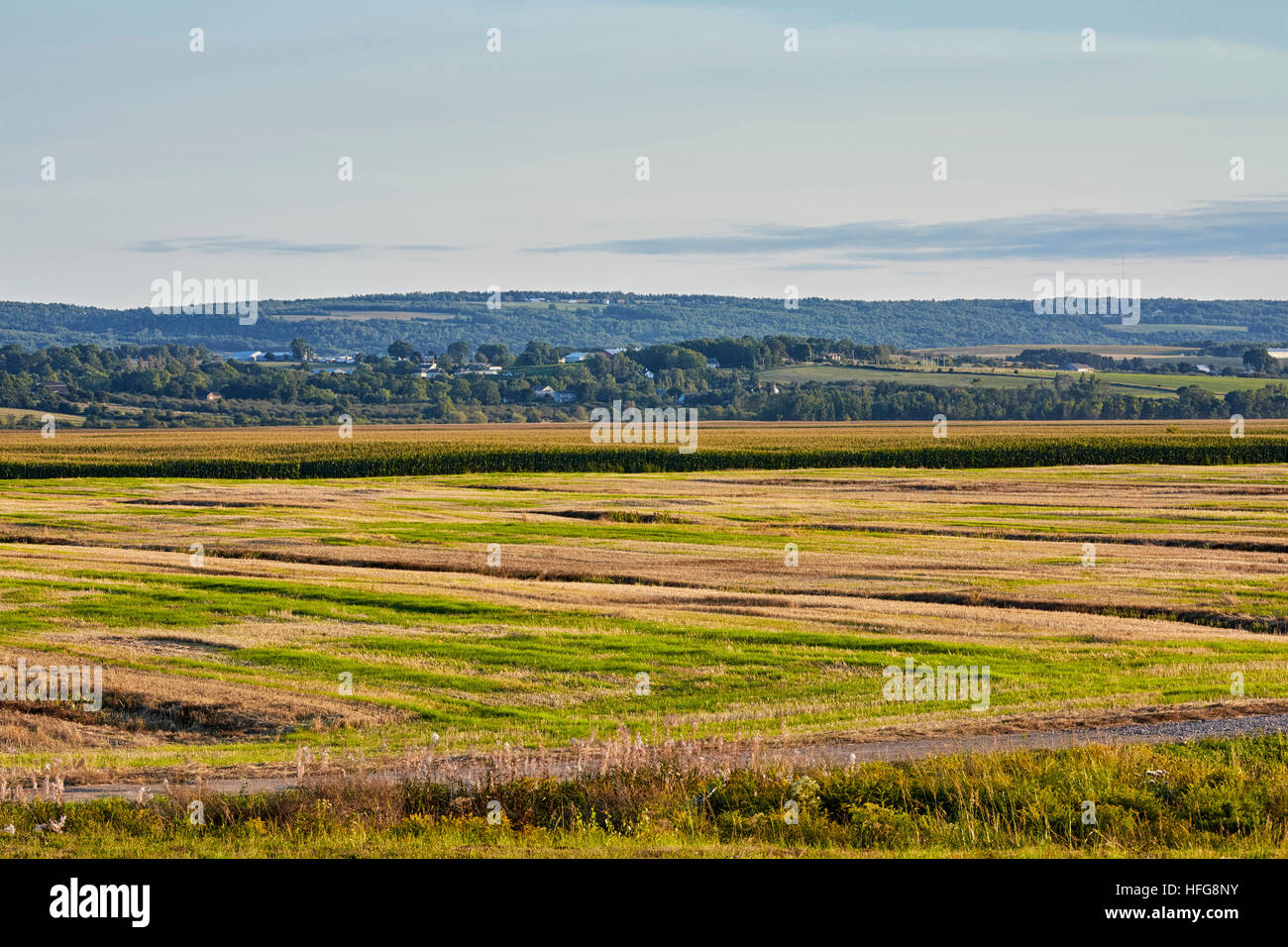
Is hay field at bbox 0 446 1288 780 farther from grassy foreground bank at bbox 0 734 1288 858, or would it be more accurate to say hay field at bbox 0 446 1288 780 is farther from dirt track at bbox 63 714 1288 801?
grassy foreground bank at bbox 0 734 1288 858

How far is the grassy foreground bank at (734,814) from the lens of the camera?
15188 millimetres

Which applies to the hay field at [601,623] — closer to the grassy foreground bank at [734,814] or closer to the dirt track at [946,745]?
the dirt track at [946,745]

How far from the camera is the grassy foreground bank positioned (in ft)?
49.8

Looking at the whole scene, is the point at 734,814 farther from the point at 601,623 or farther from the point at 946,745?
the point at 601,623

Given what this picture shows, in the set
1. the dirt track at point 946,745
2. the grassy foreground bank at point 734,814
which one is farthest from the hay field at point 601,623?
the grassy foreground bank at point 734,814

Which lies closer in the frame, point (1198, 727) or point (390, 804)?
point (390, 804)

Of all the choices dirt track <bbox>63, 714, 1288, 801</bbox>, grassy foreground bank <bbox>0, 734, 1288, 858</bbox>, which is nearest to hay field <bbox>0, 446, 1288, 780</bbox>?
dirt track <bbox>63, 714, 1288, 801</bbox>

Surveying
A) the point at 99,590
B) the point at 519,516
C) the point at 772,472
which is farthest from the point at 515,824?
the point at 772,472

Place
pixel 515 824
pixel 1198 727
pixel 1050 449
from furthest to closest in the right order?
1. pixel 1050 449
2. pixel 1198 727
3. pixel 515 824

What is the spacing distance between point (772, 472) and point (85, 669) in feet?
295

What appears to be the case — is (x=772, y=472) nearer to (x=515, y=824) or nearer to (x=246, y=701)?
(x=246, y=701)

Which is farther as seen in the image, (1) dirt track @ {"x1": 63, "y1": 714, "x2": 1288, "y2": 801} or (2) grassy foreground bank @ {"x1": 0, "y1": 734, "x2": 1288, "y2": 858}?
(1) dirt track @ {"x1": 63, "y1": 714, "x2": 1288, "y2": 801}

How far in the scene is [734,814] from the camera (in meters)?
17.1
